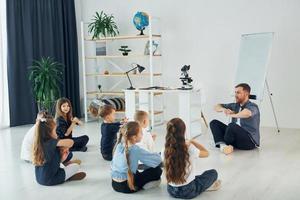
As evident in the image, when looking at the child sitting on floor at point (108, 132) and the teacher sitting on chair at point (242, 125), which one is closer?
the child sitting on floor at point (108, 132)

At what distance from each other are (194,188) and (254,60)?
3266 millimetres

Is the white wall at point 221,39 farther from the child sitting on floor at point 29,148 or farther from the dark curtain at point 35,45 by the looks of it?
the child sitting on floor at point 29,148

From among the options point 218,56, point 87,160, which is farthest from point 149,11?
point 87,160

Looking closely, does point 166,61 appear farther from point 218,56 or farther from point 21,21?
point 21,21

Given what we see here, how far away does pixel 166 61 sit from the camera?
7570mm

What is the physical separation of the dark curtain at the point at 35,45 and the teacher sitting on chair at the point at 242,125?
3.87 m

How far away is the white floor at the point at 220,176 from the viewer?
3.61 metres

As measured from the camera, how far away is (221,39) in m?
7.06

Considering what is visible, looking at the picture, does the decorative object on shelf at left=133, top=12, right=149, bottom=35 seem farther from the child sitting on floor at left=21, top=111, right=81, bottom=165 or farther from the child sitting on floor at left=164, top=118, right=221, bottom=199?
the child sitting on floor at left=164, top=118, right=221, bottom=199

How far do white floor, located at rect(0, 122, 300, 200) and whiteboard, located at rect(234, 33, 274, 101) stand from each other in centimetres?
83

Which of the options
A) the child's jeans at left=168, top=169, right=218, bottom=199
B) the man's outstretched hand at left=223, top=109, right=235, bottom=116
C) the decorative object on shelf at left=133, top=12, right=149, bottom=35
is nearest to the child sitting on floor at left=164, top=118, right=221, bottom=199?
the child's jeans at left=168, top=169, right=218, bottom=199

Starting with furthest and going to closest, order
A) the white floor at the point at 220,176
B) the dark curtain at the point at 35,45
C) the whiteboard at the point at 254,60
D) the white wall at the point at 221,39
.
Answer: the dark curtain at the point at 35,45
the white wall at the point at 221,39
the whiteboard at the point at 254,60
the white floor at the point at 220,176

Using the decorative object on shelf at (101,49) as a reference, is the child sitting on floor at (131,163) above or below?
below

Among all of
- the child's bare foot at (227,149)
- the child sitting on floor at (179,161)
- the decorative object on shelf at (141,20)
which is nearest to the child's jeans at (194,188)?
the child sitting on floor at (179,161)
